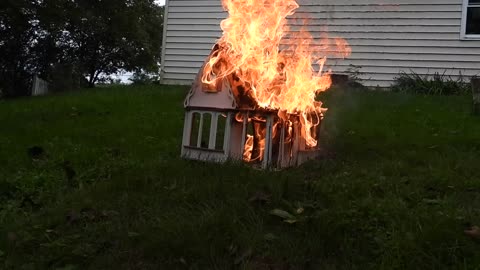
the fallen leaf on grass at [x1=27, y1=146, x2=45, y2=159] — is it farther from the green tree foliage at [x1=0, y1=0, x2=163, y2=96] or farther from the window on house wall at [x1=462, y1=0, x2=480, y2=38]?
the window on house wall at [x1=462, y1=0, x2=480, y2=38]

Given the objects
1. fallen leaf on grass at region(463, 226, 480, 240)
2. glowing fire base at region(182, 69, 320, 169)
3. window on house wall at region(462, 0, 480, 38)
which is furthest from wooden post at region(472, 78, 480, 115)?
fallen leaf on grass at region(463, 226, 480, 240)

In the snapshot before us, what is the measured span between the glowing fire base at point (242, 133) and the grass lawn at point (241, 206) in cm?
24

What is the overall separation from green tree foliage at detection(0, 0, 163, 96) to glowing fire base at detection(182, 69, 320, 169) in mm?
8466

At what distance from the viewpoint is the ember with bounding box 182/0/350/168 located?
208 inches

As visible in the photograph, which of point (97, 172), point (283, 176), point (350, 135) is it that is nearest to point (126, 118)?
point (97, 172)

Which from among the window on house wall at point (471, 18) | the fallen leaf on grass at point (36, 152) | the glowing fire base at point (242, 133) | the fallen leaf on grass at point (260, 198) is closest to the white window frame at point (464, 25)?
the window on house wall at point (471, 18)

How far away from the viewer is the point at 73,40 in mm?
27297

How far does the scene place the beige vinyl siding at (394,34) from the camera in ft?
40.8

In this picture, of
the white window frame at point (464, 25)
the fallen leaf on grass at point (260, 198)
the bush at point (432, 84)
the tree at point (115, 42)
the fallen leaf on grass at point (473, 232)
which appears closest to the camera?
the fallen leaf on grass at point (473, 232)

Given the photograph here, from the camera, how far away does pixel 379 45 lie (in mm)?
12969

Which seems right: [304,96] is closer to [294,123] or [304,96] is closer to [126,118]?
[294,123]

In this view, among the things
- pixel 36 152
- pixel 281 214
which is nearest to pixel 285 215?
pixel 281 214

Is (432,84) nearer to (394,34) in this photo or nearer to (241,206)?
(394,34)

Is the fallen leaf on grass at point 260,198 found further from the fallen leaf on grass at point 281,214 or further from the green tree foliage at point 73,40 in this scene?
the green tree foliage at point 73,40
